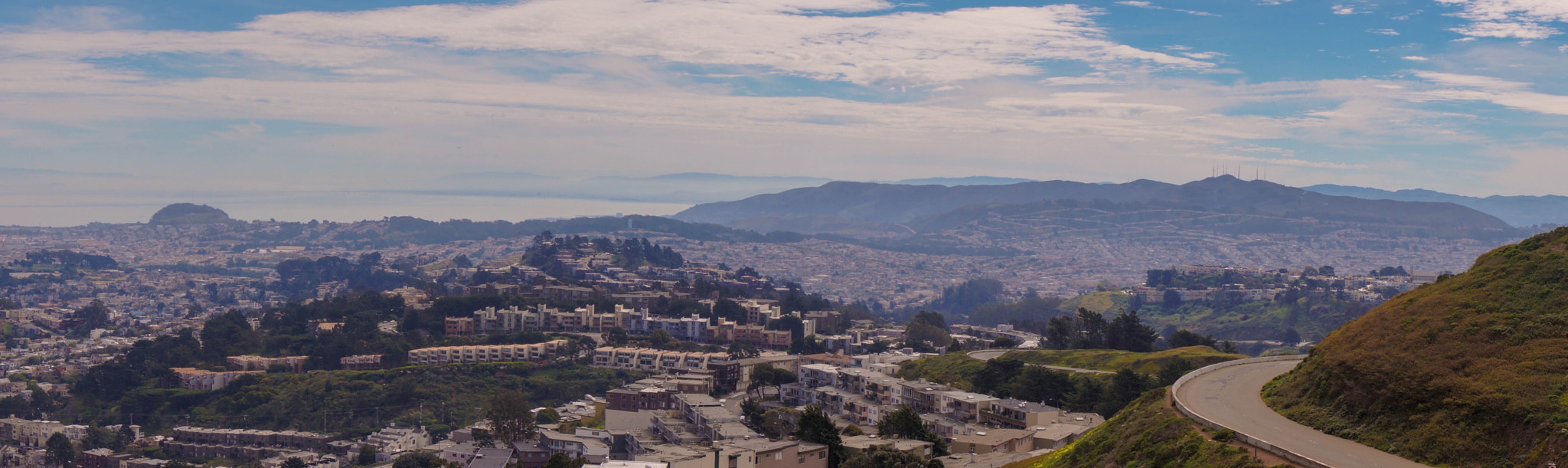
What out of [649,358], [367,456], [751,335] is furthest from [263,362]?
[751,335]

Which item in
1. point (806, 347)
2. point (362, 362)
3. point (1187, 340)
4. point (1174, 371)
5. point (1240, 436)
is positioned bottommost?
point (362, 362)

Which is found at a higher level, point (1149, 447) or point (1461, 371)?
point (1461, 371)

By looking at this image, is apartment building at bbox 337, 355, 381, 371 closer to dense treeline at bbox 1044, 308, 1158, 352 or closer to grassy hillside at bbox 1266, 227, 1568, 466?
dense treeline at bbox 1044, 308, 1158, 352

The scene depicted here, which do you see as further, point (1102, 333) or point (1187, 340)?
point (1102, 333)

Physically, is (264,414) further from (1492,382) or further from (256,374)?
(1492,382)

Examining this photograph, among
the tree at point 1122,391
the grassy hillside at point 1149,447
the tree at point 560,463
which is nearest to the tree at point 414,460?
the tree at point 560,463

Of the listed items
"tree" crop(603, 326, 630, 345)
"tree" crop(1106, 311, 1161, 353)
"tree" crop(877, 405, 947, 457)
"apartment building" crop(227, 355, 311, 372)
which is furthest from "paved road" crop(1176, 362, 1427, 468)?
"apartment building" crop(227, 355, 311, 372)

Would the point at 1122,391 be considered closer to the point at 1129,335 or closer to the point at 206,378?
the point at 1129,335
